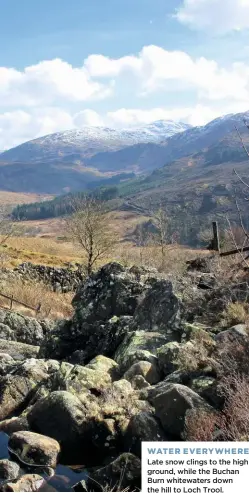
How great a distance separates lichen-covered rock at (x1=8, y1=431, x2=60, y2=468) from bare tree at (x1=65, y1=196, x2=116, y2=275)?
A: 3319 cm

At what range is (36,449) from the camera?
8.61 metres

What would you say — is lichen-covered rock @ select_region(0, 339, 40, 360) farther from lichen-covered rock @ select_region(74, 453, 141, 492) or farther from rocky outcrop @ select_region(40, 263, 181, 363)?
lichen-covered rock @ select_region(74, 453, 141, 492)

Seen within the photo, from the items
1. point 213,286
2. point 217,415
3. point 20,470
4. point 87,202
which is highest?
point 87,202

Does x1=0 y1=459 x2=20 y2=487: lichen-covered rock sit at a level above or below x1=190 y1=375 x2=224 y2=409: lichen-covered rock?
below

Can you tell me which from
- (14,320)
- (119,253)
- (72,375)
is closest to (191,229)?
(119,253)

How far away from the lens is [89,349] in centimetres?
1391

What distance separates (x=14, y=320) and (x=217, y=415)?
665 inches

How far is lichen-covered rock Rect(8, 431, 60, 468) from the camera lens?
8500 millimetres

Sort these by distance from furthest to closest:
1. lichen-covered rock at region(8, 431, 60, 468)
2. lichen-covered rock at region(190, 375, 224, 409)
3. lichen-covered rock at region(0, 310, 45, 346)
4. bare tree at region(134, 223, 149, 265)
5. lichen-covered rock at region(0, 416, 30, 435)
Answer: bare tree at region(134, 223, 149, 265) < lichen-covered rock at region(0, 310, 45, 346) < lichen-covered rock at region(0, 416, 30, 435) < lichen-covered rock at region(8, 431, 60, 468) < lichen-covered rock at region(190, 375, 224, 409)

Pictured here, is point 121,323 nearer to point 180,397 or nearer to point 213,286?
point 213,286

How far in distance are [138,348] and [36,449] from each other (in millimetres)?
3721

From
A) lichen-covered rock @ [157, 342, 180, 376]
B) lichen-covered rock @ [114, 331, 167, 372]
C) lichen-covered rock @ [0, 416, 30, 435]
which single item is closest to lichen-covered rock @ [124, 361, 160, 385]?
lichen-covered rock @ [157, 342, 180, 376]

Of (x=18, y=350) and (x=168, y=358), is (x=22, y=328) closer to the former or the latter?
(x=18, y=350)

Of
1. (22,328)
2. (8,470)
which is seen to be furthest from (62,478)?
(22,328)
